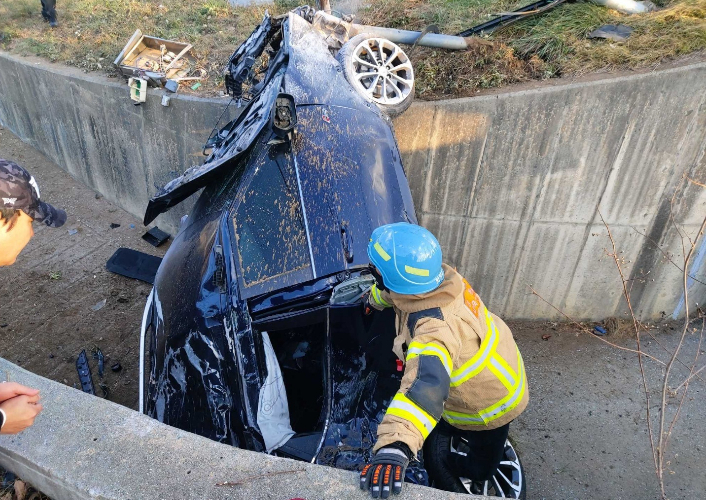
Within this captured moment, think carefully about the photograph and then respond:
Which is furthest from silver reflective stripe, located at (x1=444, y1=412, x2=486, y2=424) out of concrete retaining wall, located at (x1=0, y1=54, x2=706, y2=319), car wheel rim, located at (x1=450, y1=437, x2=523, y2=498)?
concrete retaining wall, located at (x1=0, y1=54, x2=706, y2=319)

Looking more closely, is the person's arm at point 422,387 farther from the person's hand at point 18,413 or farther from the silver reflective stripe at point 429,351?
the person's hand at point 18,413

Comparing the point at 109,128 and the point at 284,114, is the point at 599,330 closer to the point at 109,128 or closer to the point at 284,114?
the point at 284,114

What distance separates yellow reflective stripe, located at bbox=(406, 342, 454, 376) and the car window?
95 cm

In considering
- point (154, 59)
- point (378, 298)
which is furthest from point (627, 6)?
point (154, 59)

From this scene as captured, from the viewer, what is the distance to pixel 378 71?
4012 millimetres

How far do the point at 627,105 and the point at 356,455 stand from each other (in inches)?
151

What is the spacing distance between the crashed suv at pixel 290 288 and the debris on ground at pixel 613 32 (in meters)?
2.78

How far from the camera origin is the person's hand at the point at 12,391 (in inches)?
79.4

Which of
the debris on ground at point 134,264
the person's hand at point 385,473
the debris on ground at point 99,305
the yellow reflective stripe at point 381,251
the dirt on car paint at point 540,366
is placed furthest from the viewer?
the debris on ground at point 134,264

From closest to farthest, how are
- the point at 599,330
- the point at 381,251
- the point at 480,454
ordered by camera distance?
1. the point at 381,251
2. the point at 480,454
3. the point at 599,330

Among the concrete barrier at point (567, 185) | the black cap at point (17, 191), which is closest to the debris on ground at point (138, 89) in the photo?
the concrete barrier at point (567, 185)

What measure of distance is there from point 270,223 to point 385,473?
5.22 feet

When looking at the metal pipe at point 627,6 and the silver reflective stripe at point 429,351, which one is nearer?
the silver reflective stripe at point 429,351

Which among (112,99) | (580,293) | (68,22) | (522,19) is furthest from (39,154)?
(580,293)
